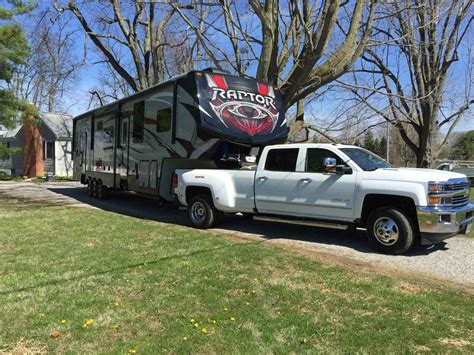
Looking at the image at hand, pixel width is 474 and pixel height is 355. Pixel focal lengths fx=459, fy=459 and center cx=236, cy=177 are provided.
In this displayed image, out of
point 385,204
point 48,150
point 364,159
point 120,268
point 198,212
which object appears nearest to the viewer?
point 120,268

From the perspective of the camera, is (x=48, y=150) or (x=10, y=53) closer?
(x=10, y=53)

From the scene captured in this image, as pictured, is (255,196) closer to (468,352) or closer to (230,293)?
(230,293)

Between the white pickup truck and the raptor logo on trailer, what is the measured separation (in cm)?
132

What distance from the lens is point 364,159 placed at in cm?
835

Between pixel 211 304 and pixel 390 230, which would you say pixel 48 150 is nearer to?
pixel 390 230

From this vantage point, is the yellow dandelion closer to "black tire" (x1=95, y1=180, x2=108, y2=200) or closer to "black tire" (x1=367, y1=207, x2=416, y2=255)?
"black tire" (x1=367, y1=207, x2=416, y2=255)

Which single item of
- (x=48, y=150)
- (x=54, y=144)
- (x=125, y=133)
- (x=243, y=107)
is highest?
(x=243, y=107)

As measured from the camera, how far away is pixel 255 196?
9250 mm

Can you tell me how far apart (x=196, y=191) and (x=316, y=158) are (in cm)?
309

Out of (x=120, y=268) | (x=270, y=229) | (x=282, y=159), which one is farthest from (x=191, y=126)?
(x=120, y=268)

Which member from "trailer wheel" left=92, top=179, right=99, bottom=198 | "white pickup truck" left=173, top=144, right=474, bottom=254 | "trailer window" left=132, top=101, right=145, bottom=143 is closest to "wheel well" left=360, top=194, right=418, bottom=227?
"white pickup truck" left=173, top=144, right=474, bottom=254

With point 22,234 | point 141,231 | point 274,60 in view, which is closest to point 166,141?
A: point 141,231

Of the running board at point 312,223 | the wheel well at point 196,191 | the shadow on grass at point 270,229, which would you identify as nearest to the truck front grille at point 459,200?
the shadow on grass at point 270,229

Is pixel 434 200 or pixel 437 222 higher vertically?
pixel 434 200
